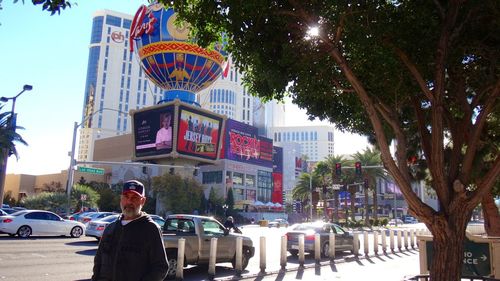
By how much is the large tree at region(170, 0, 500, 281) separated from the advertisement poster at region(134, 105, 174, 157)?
60669 millimetres

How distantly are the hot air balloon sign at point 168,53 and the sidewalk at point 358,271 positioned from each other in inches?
1838

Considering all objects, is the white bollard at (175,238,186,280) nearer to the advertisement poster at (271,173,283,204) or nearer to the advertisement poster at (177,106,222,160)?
the advertisement poster at (177,106,222,160)

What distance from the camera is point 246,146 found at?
9744 cm

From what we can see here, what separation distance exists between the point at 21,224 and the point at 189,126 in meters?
50.1

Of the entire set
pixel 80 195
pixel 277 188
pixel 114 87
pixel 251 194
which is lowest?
pixel 80 195

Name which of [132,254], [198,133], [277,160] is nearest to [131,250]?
[132,254]

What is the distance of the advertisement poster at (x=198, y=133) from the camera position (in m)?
69.6

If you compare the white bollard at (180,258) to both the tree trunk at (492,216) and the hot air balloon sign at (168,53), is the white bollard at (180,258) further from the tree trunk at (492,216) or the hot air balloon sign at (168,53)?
the hot air balloon sign at (168,53)

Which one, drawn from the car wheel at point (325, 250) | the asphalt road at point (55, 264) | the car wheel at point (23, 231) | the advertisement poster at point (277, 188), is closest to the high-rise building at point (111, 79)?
the advertisement poster at point (277, 188)

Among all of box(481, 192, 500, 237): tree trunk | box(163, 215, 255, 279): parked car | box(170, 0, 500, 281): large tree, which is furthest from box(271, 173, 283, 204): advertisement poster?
box(170, 0, 500, 281): large tree

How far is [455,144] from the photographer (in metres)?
7.23

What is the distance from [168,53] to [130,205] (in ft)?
194

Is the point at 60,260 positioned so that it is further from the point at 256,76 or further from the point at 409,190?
the point at 409,190

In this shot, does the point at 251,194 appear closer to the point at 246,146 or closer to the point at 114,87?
the point at 246,146
